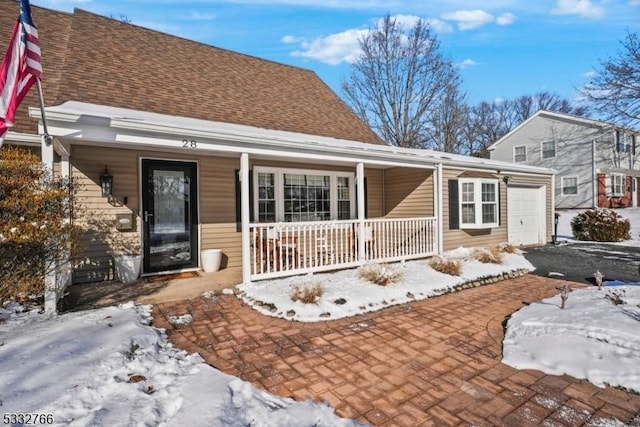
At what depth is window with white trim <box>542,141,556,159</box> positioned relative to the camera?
72.4ft

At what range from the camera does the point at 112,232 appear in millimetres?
6098

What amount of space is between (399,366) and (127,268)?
515cm

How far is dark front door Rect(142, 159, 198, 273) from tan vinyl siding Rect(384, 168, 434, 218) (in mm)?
5706

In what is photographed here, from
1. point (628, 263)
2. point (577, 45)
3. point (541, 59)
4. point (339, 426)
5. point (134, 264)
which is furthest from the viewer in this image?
point (541, 59)

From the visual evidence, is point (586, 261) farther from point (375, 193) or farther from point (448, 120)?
point (448, 120)

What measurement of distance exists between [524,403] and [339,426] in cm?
151

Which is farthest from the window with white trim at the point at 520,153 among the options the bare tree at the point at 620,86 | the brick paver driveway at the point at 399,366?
the brick paver driveway at the point at 399,366

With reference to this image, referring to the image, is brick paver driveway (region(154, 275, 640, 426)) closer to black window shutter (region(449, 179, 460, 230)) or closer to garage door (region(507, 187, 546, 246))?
black window shutter (region(449, 179, 460, 230))

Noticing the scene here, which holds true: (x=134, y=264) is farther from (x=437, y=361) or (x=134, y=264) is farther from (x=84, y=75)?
(x=437, y=361)

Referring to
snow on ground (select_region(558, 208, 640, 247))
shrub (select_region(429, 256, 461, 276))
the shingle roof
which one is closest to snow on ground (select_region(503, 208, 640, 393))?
shrub (select_region(429, 256, 461, 276))

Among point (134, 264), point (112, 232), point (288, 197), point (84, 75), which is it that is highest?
point (84, 75)

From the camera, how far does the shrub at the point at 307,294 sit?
188 inches

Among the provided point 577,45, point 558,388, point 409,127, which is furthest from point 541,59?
point 558,388

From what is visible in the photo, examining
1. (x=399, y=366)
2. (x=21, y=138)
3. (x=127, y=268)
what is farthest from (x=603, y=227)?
(x=21, y=138)
